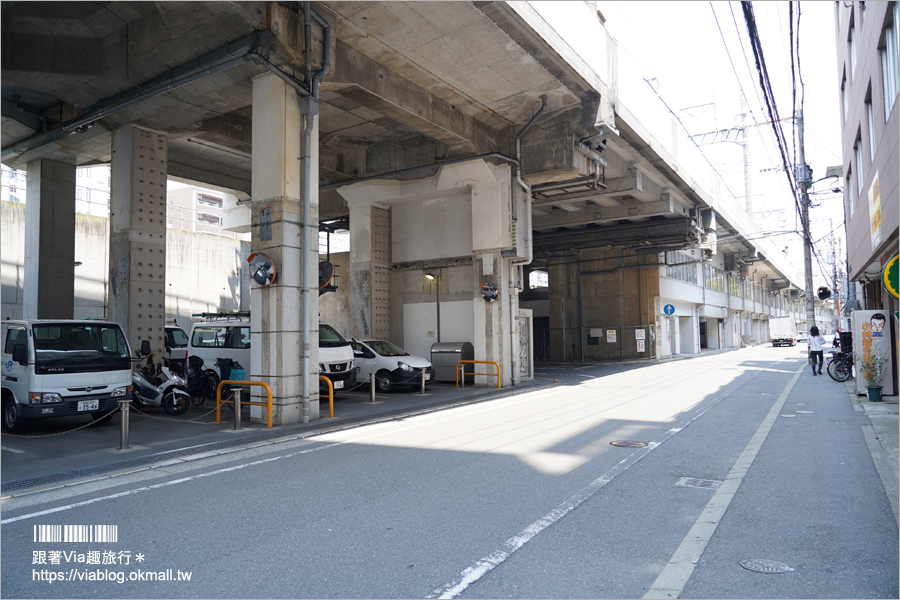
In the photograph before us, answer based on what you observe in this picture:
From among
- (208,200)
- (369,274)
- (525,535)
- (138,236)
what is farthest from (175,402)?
(208,200)

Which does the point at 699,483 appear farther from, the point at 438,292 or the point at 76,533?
the point at 438,292

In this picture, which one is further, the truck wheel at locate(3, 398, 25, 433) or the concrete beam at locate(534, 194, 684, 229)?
the concrete beam at locate(534, 194, 684, 229)

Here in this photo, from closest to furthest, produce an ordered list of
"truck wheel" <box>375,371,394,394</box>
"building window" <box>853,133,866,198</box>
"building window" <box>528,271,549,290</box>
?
"building window" <box>853,133,866,198</box> → "truck wheel" <box>375,371,394,394</box> → "building window" <box>528,271,549,290</box>

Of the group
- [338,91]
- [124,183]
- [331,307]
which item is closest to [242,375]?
[124,183]

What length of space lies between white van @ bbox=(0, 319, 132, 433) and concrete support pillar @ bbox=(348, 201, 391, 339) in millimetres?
10606

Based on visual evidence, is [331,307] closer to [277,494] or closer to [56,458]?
[56,458]

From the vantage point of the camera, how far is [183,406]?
41.5 ft

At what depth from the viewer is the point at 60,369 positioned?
9922 mm

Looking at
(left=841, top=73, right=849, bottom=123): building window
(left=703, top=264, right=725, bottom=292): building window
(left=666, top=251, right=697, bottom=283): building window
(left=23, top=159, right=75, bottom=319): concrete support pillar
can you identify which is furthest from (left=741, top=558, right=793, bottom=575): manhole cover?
(left=703, top=264, right=725, bottom=292): building window

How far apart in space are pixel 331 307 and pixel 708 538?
2504 cm

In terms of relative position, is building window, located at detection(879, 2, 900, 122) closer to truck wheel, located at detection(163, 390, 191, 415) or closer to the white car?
the white car

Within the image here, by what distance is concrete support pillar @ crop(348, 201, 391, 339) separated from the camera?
839 inches

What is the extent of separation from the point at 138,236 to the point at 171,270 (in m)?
12.4

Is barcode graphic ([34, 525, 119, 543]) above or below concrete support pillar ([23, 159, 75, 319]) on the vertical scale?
below
